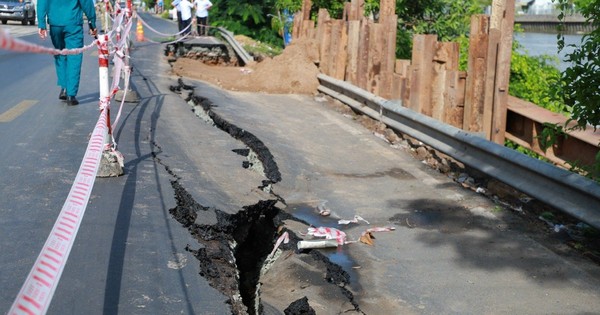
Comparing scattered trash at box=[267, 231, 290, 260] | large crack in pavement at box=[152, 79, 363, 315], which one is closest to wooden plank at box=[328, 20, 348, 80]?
large crack in pavement at box=[152, 79, 363, 315]

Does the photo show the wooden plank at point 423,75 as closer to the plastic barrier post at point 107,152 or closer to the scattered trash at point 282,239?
the plastic barrier post at point 107,152

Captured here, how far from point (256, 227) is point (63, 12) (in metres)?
5.83

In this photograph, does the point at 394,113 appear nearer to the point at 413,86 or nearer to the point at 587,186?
the point at 413,86

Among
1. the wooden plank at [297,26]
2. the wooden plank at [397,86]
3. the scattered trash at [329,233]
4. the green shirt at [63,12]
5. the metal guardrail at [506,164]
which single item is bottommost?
the scattered trash at [329,233]

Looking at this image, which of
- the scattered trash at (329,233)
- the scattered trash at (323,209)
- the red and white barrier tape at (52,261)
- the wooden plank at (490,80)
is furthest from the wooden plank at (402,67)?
the red and white barrier tape at (52,261)

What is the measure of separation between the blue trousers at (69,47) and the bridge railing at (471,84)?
4459 mm

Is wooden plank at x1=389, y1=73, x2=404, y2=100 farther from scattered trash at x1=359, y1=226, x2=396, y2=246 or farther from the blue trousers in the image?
scattered trash at x1=359, y1=226, x2=396, y2=246

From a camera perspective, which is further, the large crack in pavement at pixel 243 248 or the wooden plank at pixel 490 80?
the wooden plank at pixel 490 80

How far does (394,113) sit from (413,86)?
586 millimetres

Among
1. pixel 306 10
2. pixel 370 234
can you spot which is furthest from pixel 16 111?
pixel 306 10

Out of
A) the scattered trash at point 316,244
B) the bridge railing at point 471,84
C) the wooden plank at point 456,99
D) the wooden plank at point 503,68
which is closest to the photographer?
the scattered trash at point 316,244

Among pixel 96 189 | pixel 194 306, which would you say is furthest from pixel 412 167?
pixel 194 306

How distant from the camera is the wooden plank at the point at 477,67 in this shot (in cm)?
973

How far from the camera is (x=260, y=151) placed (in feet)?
30.6
